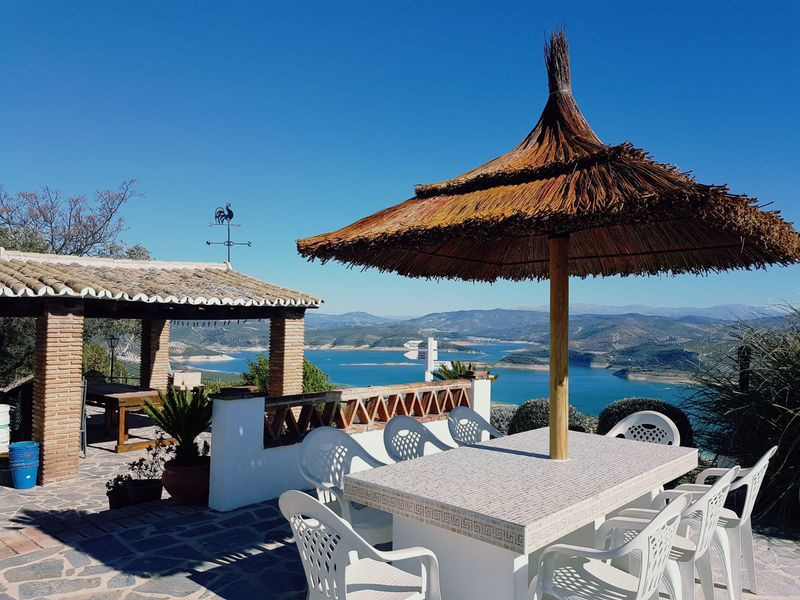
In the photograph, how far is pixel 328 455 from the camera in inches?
158

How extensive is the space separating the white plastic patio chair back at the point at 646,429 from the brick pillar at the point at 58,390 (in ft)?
21.8

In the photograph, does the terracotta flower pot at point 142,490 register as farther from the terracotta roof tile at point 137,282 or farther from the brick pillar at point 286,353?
the brick pillar at point 286,353

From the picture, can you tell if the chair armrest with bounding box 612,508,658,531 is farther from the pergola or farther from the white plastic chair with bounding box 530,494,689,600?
the pergola

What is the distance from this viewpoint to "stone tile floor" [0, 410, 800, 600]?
11.6 feet

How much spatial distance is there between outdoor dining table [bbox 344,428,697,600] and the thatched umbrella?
0.48m

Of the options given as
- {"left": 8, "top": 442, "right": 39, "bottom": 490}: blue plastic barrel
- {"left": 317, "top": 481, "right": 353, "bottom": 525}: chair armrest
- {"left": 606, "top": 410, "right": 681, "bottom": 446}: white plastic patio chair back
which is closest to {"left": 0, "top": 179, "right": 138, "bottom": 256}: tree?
{"left": 8, "top": 442, "right": 39, "bottom": 490}: blue plastic barrel

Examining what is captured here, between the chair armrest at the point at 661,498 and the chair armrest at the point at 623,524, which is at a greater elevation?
the chair armrest at the point at 623,524

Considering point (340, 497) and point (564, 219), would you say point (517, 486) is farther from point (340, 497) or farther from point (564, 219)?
point (564, 219)

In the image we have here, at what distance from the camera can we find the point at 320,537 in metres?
2.37

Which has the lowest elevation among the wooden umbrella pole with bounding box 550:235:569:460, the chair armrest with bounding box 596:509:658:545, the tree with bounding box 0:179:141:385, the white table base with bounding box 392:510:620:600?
the white table base with bounding box 392:510:620:600

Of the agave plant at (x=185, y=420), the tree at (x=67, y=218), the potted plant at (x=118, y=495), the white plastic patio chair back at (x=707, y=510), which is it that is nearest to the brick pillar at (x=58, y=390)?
the potted plant at (x=118, y=495)

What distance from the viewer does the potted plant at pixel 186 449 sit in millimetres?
5422

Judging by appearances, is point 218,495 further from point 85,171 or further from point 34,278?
point 85,171

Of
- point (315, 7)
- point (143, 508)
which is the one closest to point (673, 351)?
point (143, 508)
